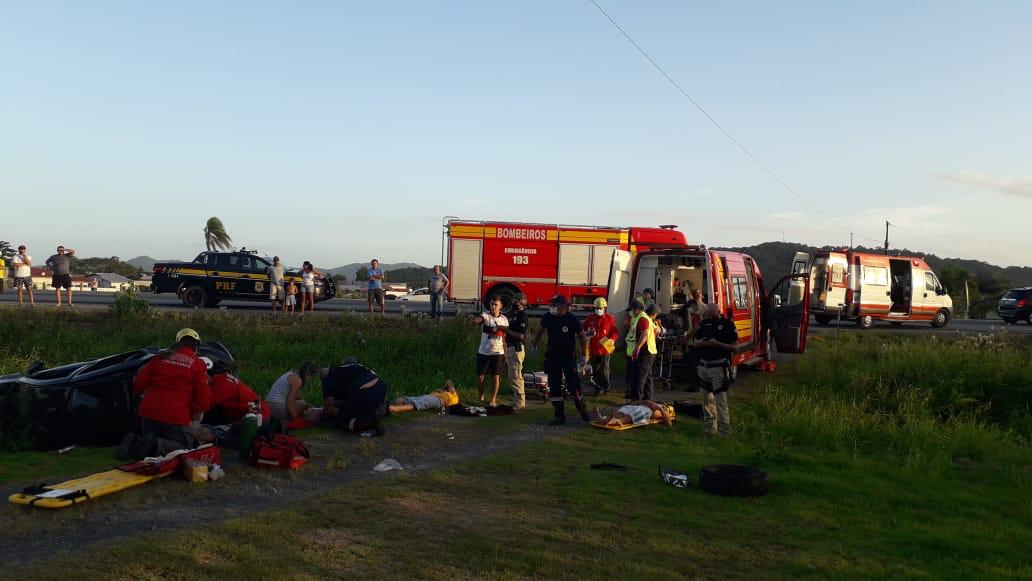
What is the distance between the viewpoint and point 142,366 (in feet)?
28.0

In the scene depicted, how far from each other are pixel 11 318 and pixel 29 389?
10851 millimetres

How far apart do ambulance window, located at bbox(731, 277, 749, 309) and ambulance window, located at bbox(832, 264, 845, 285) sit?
9.99 meters

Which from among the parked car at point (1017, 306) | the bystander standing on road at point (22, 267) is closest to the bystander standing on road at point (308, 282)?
the bystander standing on road at point (22, 267)

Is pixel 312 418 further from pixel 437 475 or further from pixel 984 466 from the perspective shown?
pixel 984 466

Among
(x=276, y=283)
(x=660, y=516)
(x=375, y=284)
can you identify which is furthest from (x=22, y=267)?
(x=660, y=516)

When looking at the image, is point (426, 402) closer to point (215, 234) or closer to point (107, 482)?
point (107, 482)

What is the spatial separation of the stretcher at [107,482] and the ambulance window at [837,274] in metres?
20.3

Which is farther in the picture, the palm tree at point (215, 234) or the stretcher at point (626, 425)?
the palm tree at point (215, 234)

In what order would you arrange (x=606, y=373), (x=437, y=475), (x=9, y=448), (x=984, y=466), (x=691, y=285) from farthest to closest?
1. (x=691, y=285)
2. (x=606, y=373)
3. (x=984, y=466)
4. (x=9, y=448)
5. (x=437, y=475)

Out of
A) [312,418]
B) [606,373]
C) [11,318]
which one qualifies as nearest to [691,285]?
[606,373]

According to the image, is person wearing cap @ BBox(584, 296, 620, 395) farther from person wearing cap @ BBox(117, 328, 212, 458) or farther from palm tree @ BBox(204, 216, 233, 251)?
palm tree @ BBox(204, 216, 233, 251)

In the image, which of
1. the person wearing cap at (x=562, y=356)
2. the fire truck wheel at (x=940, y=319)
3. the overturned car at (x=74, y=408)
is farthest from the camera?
the fire truck wheel at (x=940, y=319)

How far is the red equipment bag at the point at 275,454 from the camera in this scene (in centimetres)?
775

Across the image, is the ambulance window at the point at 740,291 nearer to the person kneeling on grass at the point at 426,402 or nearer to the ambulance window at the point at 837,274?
the person kneeling on grass at the point at 426,402
